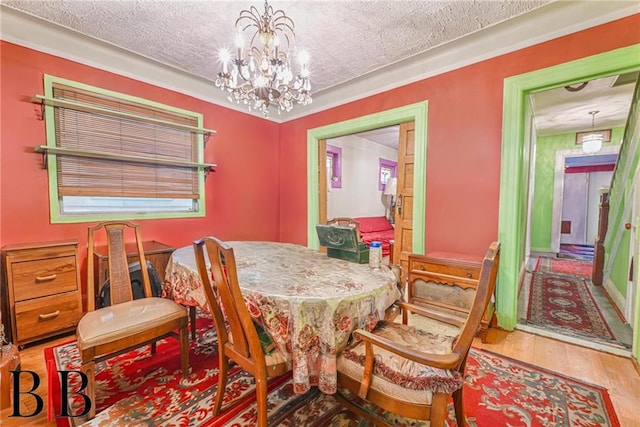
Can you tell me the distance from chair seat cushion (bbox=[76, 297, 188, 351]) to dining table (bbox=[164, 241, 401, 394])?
0.31 metres

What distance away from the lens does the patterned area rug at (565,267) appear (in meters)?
4.37

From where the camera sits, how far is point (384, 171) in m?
7.05

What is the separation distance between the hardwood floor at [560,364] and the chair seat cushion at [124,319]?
1.70 feet

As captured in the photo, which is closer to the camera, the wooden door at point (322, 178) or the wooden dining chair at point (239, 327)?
the wooden dining chair at point (239, 327)

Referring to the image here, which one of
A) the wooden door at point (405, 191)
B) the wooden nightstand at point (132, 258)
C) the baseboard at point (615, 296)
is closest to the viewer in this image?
the wooden nightstand at point (132, 258)

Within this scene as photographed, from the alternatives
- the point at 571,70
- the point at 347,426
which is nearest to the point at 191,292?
the point at 347,426

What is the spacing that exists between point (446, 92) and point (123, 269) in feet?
10.9

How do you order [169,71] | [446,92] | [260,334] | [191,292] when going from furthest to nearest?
[169,71] < [446,92] < [191,292] < [260,334]

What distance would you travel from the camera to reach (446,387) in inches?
39.2

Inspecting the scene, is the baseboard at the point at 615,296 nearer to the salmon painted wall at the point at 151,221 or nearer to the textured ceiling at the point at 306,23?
the textured ceiling at the point at 306,23

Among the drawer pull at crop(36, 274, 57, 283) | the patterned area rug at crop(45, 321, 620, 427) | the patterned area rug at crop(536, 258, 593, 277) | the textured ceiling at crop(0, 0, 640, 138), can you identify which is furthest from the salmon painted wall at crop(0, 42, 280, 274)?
the patterned area rug at crop(536, 258, 593, 277)

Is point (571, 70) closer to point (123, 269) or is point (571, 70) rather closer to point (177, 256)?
point (177, 256)

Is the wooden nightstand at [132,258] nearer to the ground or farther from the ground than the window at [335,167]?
nearer to the ground

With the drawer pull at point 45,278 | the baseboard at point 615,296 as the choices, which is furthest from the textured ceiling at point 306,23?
the baseboard at point 615,296
